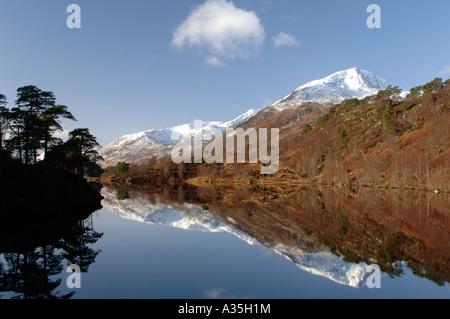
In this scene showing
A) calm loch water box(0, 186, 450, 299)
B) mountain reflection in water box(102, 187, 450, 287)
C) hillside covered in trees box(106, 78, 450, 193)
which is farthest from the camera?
hillside covered in trees box(106, 78, 450, 193)

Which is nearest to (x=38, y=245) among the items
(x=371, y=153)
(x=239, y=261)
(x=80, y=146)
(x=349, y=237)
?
(x=239, y=261)

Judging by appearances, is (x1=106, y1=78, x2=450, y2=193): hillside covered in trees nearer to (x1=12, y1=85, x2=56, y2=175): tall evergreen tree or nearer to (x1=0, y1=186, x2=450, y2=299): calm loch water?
(x1=0, y1=186, x2=450, y2=299): calm loch water

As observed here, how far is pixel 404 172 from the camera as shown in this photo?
6550cm

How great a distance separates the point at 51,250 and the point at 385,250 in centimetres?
1912

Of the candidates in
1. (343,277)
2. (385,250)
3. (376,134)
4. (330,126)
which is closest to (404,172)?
(376,134)

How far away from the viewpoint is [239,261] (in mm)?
15109

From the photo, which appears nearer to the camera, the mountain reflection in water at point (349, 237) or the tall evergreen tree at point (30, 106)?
the mountain reflection in water at point (349, 237)

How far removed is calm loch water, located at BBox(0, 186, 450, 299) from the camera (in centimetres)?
1062

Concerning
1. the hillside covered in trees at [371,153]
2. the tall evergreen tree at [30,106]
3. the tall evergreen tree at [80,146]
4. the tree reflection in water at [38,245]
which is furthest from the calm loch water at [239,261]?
the hillside covered in trees at [371,153]

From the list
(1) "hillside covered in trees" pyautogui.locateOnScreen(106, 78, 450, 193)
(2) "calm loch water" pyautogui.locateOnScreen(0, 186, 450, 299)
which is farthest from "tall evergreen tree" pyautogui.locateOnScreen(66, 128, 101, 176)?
(1) "hillside covered in trees" pyautogui.locateOnScreen(106, 78, 450, 193)

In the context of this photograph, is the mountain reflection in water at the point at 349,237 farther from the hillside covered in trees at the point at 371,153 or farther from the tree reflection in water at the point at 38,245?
the hillside covered in trees at the point at 371,153

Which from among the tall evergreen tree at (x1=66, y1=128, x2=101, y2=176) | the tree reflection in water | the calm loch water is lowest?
the calm loch water

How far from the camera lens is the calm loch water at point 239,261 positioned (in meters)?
10.6
